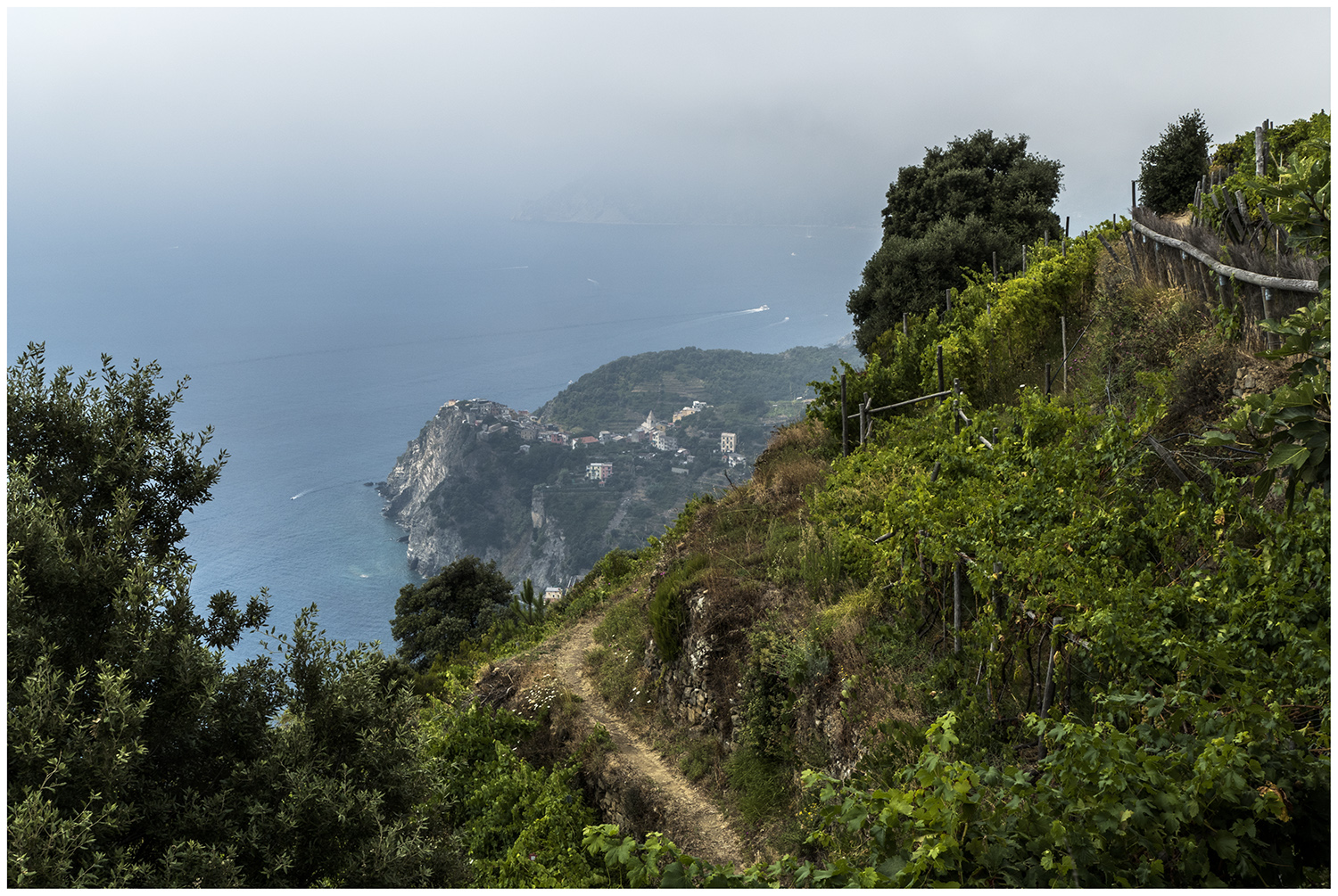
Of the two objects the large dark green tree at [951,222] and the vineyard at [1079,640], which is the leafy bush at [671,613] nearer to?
the vineyard at [1079,640]

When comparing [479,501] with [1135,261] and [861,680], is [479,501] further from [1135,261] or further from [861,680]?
[861,680]

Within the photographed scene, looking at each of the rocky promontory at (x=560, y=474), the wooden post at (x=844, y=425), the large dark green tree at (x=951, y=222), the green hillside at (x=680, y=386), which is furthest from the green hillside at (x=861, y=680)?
the green hillside at (x=680, y=386)

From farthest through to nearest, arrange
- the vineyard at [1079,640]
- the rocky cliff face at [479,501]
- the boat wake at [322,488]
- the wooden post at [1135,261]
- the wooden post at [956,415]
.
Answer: the boat wake at [322,488] → the rocky cliff face at [479,501] → the wooden post at [1135,261] → the wooden post at [956,415] → the vineyard at [1079,640]

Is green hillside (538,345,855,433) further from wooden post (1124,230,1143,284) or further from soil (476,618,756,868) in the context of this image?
wooden post (1124,230,1143,284)

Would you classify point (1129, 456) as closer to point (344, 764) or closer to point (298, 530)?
point (344, 764)

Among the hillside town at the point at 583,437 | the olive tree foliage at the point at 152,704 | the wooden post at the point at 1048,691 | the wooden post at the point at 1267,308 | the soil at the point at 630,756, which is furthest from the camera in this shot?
the hillside town at the point at 583,437

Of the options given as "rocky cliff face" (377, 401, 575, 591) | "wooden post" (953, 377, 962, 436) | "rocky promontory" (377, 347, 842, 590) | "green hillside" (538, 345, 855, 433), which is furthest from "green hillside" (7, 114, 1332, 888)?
"green hillside" (538, 345, 855, 433)
